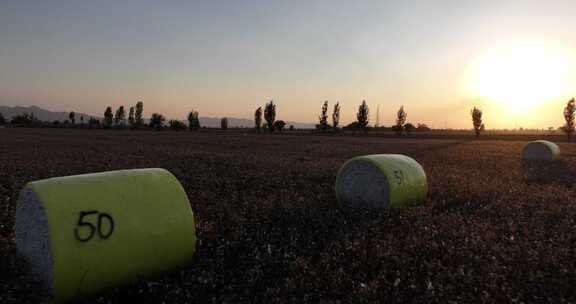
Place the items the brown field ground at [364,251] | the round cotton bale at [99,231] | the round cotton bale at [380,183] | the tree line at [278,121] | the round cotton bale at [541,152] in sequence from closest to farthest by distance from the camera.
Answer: the round cotton bale at [99,231], the brown field ground at [364,251], the round cotton bale at [380,183], the round cotton bale at [541,152], the tree line at [278,121]

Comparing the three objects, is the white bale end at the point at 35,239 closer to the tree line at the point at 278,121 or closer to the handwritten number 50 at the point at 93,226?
the handwritten number 50 at the point at 93,226

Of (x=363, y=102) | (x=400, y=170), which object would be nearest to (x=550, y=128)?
(x=363, y=102)

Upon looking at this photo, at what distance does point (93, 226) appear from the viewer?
4.13 meters

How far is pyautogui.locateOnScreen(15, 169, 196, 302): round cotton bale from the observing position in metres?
4.02

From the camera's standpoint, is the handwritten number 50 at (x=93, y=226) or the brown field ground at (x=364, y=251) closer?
the handwritten number 50 at (x=93, y=226)

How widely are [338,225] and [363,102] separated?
9741 cm

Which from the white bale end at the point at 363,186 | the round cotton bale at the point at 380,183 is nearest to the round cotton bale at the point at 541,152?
the round cotton bale at the point at 380,183

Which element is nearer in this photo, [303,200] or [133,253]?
[133,253]

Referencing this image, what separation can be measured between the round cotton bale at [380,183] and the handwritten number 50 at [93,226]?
5448mm

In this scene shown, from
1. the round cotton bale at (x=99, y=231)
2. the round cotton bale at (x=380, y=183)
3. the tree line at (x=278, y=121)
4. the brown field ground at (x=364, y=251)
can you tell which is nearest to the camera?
the round cotton bale at (x=99, y=231)

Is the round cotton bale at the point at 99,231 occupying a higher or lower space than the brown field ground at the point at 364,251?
higher

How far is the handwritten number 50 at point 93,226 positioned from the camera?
4.06 meters

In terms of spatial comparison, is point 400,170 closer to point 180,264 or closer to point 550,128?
point 180,264

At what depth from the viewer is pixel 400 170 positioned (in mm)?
8258
